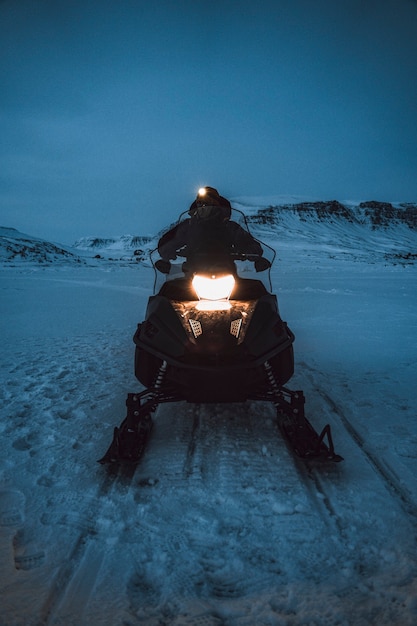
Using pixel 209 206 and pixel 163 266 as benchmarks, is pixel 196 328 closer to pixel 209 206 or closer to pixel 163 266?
pixel 163 266

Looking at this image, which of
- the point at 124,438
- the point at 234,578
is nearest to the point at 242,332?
the point at 124,438

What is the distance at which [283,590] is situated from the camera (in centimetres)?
160

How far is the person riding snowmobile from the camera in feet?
11.5

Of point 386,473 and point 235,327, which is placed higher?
point 235,327

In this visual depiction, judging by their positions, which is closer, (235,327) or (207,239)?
(235,327)

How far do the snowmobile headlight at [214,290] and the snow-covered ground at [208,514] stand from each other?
117 centimetres

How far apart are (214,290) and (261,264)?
996mm

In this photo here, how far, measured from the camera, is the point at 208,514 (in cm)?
207

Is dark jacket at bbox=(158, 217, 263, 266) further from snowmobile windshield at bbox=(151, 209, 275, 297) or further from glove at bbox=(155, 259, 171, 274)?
glove at bbox=(155, 259, 171, 274)

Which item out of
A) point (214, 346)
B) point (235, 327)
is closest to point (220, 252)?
point (235, 327)

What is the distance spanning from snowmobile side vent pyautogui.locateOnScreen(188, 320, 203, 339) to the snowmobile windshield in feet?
2.13

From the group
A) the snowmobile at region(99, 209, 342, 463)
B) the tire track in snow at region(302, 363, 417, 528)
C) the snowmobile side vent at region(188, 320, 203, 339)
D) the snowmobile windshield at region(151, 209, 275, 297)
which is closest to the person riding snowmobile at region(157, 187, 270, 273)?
the snowmobile windshield at region(151, 209, 275, 297)

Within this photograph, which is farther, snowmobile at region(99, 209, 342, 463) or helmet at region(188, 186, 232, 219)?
helmet at region(188, 186, 232, 219)

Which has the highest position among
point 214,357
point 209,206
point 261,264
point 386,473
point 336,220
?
point 336,220
